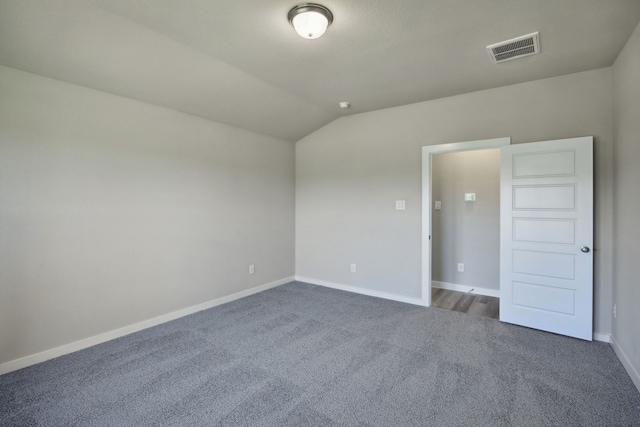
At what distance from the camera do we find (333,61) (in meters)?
2.77

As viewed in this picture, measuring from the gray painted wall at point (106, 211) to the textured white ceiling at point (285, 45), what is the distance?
1.03ft

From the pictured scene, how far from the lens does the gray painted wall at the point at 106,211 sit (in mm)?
2416

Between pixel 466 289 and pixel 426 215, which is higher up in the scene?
pixel 426 215

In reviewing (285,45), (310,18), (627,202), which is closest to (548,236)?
(627,202)

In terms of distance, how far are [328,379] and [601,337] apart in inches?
109

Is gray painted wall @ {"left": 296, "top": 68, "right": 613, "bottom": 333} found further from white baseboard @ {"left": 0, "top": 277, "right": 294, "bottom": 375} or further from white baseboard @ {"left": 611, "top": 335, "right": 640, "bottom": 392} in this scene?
white baseboard @ {"left": 0, "top": 277, "right": 294, "bottom": 375}

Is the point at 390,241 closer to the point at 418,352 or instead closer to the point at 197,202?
the point at 418,352

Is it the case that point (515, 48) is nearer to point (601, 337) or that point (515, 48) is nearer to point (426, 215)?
point (426, 215)

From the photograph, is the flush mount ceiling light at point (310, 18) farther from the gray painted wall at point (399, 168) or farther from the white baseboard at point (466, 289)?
the white baseboard at point (466, 289)

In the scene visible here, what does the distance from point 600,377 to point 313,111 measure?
4.03 metres

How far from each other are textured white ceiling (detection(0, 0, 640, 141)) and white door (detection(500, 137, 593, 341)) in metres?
0.91

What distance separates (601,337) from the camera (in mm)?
2871

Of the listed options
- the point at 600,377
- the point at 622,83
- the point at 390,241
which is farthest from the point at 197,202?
the point at 622,83

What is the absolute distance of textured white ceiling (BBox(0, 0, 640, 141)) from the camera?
201 centimetres
